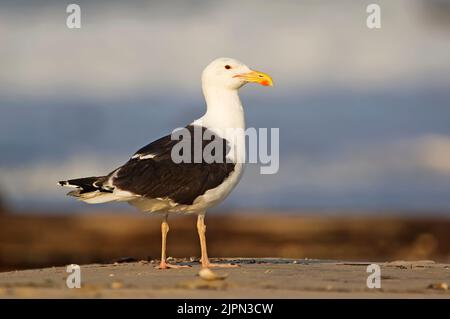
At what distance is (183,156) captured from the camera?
1291cm

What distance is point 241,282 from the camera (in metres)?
10.8

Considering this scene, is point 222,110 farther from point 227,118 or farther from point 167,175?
point 167,175

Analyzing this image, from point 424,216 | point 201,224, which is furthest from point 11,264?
point 424,216

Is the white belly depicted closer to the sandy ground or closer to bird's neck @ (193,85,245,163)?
bird's neck @ (193,85,245,163)

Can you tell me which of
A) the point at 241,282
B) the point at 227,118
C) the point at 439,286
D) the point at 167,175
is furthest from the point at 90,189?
the point at 439,286

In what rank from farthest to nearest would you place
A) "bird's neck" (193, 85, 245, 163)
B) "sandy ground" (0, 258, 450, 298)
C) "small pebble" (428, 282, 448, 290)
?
"bird's neck" (193, 85, 245, 163) < "small pebble" (428, 282, 448, 290) < "sandy ground" (0, 258, 450, 298)

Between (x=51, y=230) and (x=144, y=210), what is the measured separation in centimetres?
2582

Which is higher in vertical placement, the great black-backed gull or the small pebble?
the great black-backed gull

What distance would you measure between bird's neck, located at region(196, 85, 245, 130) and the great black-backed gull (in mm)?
15

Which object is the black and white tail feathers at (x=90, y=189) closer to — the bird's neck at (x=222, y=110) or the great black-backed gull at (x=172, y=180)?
the great black-backed gull at (x=172, y=180)

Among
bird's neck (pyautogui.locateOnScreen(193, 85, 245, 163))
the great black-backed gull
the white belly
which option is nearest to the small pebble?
the great black-backed gull

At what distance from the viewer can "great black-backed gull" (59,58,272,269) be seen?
12.6 meters

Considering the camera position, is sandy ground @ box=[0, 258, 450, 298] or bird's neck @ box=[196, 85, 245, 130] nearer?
sandy ground @ box=[0, 258, 450, 298]

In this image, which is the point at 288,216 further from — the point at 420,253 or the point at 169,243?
the point at 420,253
